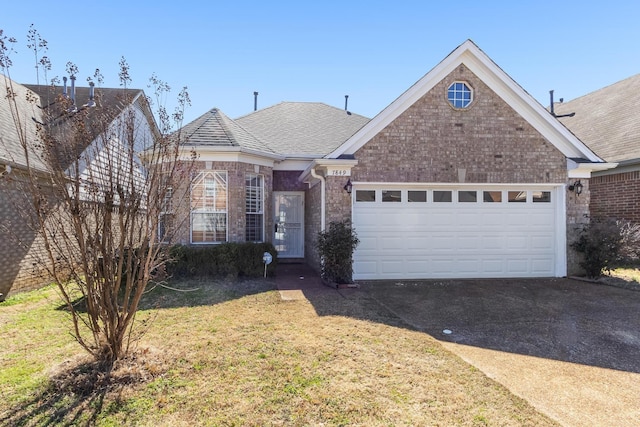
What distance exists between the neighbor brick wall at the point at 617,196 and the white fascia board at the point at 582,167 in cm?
211

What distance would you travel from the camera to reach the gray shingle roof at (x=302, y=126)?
12.9 m

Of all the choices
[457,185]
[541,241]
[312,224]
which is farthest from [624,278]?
[312,224]

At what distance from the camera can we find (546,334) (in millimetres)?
5434

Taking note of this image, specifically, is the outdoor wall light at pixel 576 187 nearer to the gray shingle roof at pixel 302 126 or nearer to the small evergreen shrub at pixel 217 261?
the gray shingle roof at pixel 302 126

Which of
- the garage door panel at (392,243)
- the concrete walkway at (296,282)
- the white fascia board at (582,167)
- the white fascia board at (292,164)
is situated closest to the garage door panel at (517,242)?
the white fascia board at (582,167)

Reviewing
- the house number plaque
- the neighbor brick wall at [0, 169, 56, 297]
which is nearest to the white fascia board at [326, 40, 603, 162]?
the house number plaque

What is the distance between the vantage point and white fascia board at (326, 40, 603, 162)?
921cm

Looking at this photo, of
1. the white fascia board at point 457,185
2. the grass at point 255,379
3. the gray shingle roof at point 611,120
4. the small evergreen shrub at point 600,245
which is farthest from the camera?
the gray shingle roof at point 611,120

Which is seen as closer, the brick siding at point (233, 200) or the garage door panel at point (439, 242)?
the garage door panel at point (439, 242)

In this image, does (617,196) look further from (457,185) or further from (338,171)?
(338,171)

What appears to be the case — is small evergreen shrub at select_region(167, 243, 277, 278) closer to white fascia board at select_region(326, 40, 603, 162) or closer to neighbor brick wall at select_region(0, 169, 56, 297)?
neighbor brick wall at select_region(0, 169, 56, 297)

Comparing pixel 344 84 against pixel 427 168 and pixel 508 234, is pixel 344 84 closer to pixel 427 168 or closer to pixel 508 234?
pixel 427 168

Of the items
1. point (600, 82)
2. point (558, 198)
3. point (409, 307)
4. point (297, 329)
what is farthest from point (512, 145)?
point (600, 82)

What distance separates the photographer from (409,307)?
694cm
